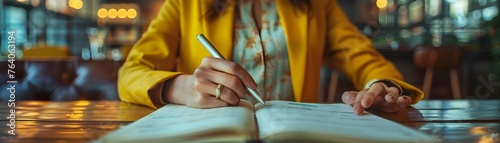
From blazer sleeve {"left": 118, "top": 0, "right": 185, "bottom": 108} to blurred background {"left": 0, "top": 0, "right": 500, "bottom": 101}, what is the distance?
3.4 inches

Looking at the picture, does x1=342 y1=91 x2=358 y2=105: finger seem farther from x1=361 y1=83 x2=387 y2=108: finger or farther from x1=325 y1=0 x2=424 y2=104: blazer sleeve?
x1=325 y1=0 x2=424 y2=104: blazer sleeve

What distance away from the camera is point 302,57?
3.27 feet

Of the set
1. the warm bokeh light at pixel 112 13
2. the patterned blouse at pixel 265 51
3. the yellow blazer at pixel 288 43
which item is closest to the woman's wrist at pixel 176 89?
the yellow blazer at pixel 288 43

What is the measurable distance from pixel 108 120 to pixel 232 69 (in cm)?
17

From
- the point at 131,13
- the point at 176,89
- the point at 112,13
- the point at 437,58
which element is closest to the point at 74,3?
the point at 112,13

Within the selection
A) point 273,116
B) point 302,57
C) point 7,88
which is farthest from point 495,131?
point 7,88

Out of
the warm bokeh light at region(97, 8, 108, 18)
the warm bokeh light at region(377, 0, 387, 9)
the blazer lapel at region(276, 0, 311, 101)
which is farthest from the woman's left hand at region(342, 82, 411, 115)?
the warm bokeh light at region(97, 8, 108, 18)

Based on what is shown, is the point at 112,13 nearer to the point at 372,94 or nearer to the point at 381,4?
the point at 381,4

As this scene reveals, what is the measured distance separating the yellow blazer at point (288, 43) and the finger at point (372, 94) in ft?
0.64

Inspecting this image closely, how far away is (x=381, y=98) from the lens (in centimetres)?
70

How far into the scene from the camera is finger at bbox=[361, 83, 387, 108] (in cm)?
63

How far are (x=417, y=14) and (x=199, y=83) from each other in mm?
7998

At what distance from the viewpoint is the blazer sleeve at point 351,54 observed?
0.99 metres

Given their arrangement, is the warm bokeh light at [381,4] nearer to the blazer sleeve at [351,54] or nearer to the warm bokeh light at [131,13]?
the warm bokeh light at [131,13]
